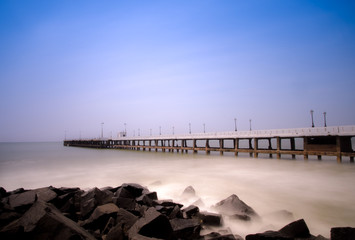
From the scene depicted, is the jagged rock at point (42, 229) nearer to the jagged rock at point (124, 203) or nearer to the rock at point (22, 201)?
the rock at point (22, 201)

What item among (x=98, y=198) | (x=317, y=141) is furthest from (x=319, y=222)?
(x=317, y=141)

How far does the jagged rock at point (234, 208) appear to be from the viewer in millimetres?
6883

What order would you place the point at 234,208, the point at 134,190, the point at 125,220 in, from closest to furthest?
1. the point at 125,220
2. the point at 234,208
3. the point at 134,190

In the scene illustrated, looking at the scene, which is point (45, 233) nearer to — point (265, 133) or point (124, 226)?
point (124, 226)

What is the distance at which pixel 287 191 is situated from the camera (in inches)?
435

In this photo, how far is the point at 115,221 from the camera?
520cm

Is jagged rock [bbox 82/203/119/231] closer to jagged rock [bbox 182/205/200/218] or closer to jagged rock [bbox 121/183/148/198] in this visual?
jagged rock [bbox 182/205/200/218]

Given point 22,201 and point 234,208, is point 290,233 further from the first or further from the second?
point 22,201

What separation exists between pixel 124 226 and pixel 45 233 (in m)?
1.65

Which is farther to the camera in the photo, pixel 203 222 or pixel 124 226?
pixel 203 222

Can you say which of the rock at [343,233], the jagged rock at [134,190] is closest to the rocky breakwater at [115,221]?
the rock at [343,233]

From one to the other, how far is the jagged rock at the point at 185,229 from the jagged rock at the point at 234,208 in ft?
7.15

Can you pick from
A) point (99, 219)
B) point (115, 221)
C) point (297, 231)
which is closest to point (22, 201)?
point (99, 219)

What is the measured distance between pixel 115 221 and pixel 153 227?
48.2 inches
